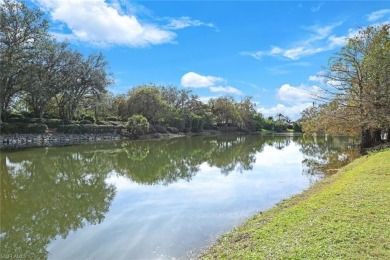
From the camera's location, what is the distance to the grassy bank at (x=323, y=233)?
5.48 metres

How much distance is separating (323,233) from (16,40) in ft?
132

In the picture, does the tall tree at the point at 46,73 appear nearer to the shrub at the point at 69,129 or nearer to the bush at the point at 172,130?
the shrub at the point at 69,129

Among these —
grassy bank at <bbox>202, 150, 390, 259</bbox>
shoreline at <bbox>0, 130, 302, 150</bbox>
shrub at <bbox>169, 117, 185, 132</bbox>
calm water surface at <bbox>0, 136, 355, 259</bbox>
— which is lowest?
calm water surface at <bbox>0, 136, 355, 259</bbox>

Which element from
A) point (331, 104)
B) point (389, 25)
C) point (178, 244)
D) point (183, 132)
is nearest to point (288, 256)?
point (178, 244)

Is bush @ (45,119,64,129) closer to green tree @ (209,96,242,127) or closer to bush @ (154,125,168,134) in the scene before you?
bush @ (154,125,168,134)

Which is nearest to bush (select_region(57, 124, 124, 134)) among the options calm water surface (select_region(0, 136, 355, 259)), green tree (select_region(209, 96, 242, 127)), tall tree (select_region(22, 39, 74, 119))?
tall tree (select_region(22, 39, 74, 119))

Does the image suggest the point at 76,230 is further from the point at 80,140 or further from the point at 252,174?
the point at 80,140

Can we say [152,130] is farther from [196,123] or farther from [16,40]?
[16,40]

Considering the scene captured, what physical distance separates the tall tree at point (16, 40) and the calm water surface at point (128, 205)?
1841 centimetres

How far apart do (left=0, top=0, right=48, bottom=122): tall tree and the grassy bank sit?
120 ft

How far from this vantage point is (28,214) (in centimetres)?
1059

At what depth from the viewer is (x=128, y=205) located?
39.7 feet

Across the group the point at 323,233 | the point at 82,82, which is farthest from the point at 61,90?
the point at 323,233

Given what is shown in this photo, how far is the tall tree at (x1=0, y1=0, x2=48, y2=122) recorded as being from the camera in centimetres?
3541
